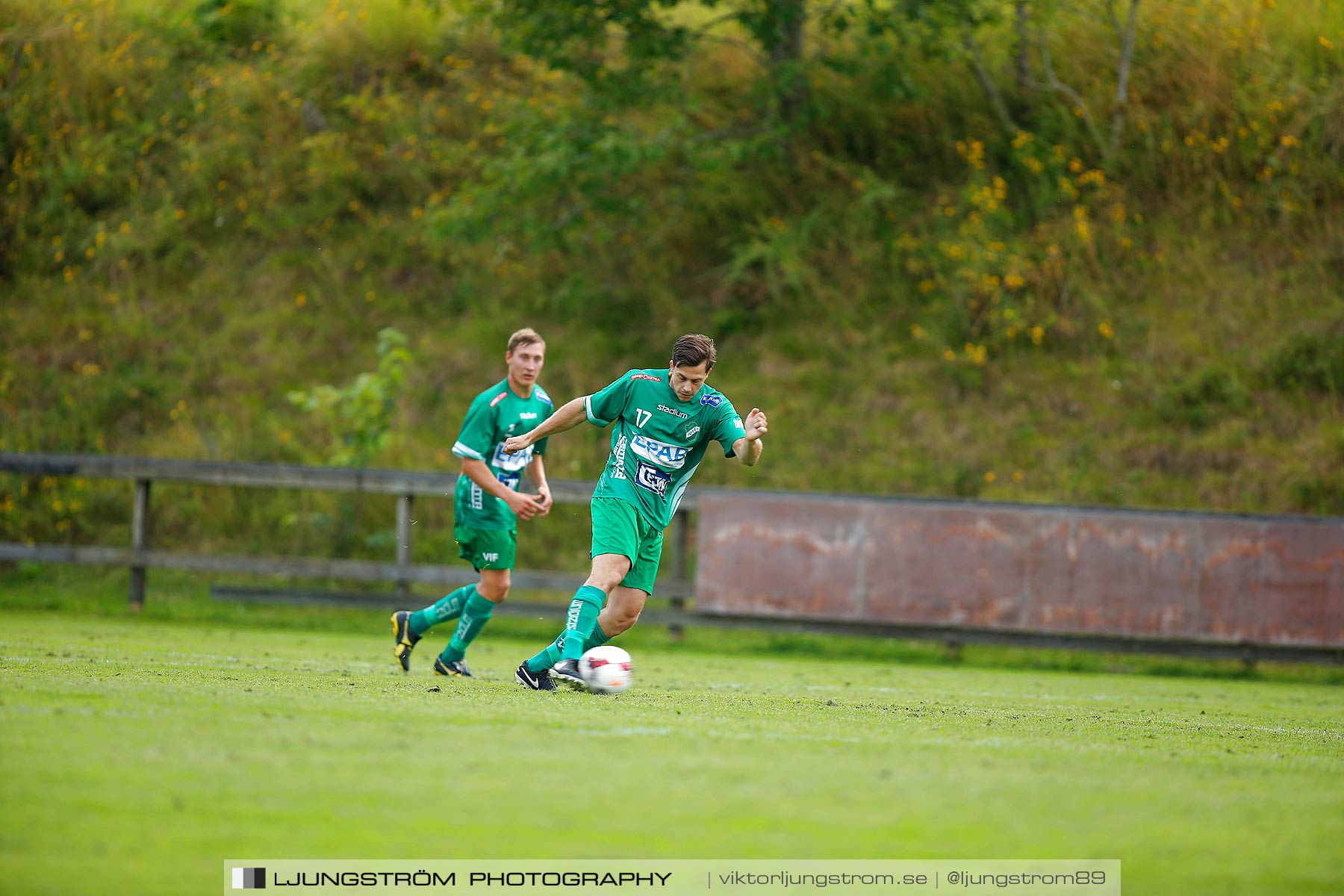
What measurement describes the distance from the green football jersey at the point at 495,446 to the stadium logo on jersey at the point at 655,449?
1.21 meters

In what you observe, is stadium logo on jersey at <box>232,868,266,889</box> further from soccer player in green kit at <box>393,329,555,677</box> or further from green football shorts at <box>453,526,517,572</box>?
green football shorts at <box>453,526,517,572</box>

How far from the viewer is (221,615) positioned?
13.3 m

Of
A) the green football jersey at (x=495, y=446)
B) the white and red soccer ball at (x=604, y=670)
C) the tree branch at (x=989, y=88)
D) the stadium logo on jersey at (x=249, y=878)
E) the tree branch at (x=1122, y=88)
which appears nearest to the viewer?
the stadium logo on jersey at (x=249, y=878)

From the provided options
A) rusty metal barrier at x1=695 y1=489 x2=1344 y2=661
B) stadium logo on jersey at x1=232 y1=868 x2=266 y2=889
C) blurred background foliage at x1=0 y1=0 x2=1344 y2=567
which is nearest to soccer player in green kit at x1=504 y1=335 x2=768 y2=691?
stadium logo on jersey at x1=232 y1=868 x2=266 y2=889

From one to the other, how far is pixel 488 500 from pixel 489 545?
0.96ft

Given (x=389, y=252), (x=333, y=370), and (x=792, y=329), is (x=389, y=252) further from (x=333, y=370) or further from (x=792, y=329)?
(x=792, y=329)

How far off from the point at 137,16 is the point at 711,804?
22047mm

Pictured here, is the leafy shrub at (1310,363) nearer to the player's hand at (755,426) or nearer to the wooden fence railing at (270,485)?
the wooden fence railing at (270,485)

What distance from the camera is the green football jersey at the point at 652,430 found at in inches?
275

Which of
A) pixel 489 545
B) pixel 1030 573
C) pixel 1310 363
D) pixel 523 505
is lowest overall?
pixel 1030 573

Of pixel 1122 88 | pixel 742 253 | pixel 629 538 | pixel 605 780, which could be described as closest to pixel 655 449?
pixel 629 538

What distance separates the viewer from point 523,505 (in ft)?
24.8

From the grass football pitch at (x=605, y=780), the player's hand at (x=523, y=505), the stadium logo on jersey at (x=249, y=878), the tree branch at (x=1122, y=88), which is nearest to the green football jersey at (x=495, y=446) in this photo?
the player's hand at (x=523, y=505)

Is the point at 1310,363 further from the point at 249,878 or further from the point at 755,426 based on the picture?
the point at 249,878
